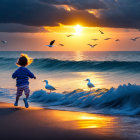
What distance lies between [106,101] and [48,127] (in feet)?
14.0

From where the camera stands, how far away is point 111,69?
32.7 metres

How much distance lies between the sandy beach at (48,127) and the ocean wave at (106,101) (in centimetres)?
228

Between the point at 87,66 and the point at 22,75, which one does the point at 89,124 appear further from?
the point at 87,66

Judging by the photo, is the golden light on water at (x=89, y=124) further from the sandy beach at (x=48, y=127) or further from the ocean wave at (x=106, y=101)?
the ocean wave at (x=106, y=101)

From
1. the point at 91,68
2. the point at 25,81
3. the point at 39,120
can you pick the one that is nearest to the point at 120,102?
the point at 25,81

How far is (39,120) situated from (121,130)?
1790mm

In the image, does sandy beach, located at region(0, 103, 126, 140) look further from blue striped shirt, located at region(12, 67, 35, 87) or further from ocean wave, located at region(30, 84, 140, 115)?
ocean wave, located at region(30, 84, 140, 115)

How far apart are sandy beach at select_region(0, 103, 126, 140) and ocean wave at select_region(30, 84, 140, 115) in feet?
7.47

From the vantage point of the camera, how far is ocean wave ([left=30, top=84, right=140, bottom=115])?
8.76 meters

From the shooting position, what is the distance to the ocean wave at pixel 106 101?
28.7 feet

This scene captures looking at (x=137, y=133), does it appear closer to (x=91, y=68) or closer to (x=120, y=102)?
(x=120, y=102)

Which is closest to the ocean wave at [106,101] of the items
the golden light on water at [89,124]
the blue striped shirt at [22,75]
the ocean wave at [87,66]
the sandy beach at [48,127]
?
the blue striped shirt at [22,75]

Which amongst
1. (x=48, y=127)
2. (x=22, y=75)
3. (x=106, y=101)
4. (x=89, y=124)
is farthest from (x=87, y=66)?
(x=48, y=127)

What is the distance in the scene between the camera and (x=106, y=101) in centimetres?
962
